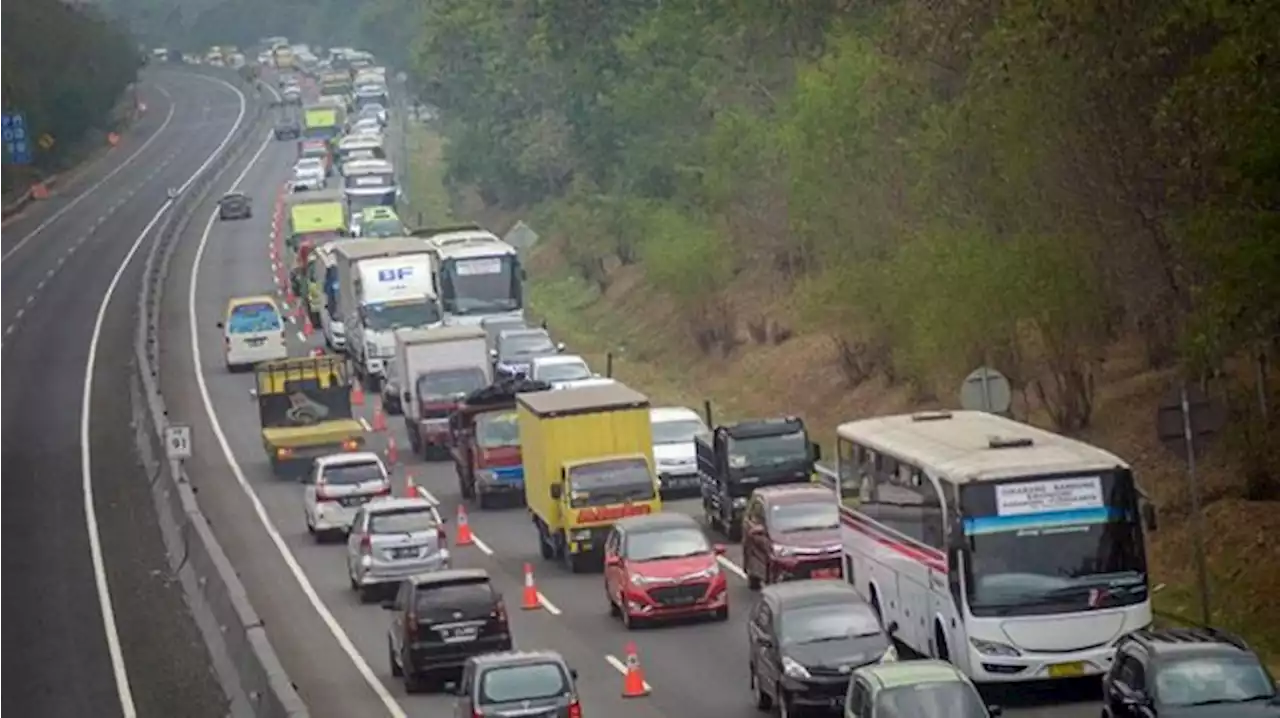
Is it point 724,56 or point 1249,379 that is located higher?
point 724,56

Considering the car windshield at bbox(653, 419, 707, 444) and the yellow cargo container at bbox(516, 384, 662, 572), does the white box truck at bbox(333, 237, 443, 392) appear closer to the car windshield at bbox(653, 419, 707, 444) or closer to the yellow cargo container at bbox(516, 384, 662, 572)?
the car windshield at bbox(653, 419, 707, 444)

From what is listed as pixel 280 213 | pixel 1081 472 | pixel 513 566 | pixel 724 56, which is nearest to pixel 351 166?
pixel 280 213

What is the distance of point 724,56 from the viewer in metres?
78.8

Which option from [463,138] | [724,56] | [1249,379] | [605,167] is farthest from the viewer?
[463,138]

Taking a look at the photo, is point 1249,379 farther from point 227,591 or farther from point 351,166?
point 351,166

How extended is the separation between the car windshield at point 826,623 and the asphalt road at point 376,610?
5.22ft

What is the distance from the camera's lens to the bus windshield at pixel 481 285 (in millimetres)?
70125

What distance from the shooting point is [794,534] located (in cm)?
3881

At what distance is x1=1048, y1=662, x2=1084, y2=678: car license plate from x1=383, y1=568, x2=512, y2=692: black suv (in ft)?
26.3

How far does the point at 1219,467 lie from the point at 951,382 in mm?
13102

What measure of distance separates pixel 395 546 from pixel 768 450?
667 cm

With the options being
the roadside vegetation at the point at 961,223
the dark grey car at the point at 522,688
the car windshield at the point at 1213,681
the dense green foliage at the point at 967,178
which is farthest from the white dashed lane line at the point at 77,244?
the car windshield at the point at 1213,681

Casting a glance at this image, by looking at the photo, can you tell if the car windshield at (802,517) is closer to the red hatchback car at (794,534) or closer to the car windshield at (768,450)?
the red hatchback car at (794,534)

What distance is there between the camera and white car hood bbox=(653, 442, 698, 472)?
5084cm
